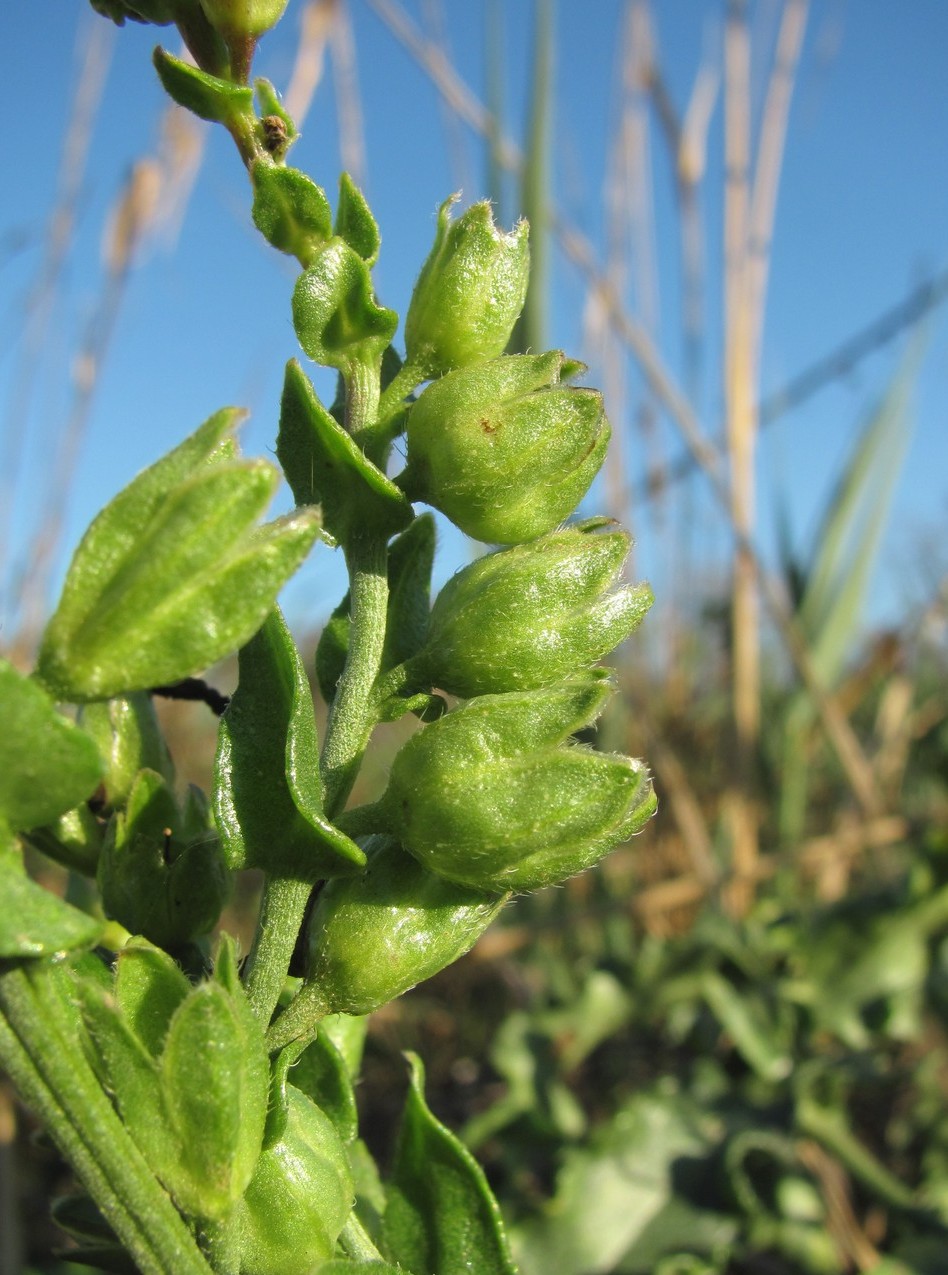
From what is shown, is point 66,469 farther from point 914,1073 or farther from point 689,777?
point 914,1073

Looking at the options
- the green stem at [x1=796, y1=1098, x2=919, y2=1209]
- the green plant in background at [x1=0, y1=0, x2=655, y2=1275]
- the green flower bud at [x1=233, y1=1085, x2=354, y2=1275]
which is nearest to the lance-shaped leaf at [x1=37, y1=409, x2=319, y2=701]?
the green plant in background at [x1=0, y1=0, x2=655, y2=1275]

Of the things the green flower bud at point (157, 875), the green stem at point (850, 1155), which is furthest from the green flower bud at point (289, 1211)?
the green stem at point (850, 1155)

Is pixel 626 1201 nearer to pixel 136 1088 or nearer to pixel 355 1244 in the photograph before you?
pixel 355 1244

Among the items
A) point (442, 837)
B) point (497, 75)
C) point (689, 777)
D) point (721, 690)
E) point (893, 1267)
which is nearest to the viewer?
point (442, 837)

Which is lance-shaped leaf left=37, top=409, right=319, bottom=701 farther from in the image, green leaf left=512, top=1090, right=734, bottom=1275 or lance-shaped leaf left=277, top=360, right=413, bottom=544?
green leaf left=512, top=1090, right=734, bottom=1275

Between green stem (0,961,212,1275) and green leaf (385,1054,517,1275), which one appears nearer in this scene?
green stem (0,961,212,1275)

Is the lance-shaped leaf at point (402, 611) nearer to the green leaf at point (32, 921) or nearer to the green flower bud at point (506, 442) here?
the green flower bud at point (506, 442)

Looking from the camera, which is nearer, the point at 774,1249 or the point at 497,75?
the point at 774,1249

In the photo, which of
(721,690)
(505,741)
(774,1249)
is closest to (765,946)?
(774,1249)
